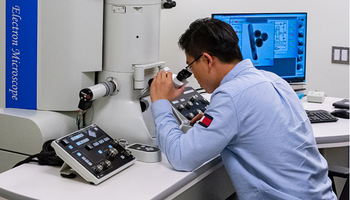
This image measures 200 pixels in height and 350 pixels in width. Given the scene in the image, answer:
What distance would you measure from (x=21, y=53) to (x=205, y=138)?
32.3 inches

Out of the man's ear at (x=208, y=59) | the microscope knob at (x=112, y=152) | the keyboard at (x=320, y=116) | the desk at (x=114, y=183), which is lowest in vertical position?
the desk at (x=114, y=183)

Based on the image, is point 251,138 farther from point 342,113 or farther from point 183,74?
point 342,113

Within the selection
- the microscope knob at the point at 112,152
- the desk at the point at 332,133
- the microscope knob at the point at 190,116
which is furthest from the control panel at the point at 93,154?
the desk at the point at 332,133

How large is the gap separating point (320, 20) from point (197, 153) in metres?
2.10

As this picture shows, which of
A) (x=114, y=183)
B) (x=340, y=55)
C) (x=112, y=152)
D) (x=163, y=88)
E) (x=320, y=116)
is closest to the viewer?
(x=114, y=183)

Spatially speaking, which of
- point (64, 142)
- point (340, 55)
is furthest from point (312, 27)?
point (64, 142)

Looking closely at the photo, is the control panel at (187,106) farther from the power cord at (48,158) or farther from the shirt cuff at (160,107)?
the power cord at (48,158)

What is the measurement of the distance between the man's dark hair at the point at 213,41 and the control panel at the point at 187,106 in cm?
41

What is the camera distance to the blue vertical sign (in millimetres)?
1587

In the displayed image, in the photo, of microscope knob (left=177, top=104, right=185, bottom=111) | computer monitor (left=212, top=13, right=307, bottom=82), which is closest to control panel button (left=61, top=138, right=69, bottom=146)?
microscope knob (left=177, top=104, right=185, bottom=111)

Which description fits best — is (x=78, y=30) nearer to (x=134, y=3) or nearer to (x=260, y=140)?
(x=134, y=3)

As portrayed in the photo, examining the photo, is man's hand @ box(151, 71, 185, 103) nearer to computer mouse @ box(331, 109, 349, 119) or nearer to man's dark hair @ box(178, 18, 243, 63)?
man's dark hair @ box(178, 18, 243, 63)

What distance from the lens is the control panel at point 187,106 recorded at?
1.84 metres

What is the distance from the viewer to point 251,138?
1.34 m
